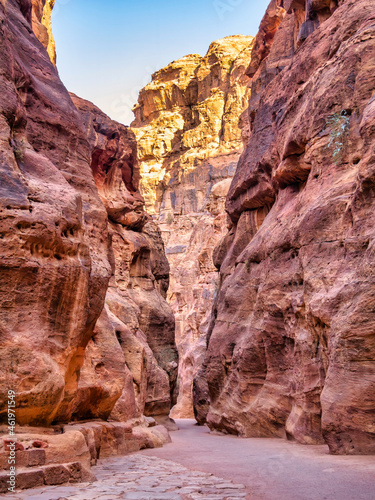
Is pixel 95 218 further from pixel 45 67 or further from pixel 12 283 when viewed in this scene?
pixel 12 283

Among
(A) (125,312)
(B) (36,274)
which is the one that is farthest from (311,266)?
(A) (125,312)

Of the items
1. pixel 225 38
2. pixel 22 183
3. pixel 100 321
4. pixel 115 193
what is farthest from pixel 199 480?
pixel 225 38

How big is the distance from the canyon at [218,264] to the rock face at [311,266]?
58mm

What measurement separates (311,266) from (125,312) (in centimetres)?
993

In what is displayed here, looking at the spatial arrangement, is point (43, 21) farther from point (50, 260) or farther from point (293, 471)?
point (293, 471)

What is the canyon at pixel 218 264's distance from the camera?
23.3 ft

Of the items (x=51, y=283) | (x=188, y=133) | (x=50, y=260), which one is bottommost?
(x=51, y=283)

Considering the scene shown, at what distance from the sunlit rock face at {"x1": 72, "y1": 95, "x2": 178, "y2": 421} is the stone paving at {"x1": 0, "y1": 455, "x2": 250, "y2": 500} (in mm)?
2900

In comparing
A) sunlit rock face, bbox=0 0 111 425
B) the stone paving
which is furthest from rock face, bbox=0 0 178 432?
the stone paving

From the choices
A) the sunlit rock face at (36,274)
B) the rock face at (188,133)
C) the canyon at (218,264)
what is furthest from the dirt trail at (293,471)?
the rock face at (188,133)

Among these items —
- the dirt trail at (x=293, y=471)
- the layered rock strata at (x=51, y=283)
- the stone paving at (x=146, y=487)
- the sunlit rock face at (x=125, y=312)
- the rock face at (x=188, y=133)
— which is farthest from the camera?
the rock face at (x=188, y=133)

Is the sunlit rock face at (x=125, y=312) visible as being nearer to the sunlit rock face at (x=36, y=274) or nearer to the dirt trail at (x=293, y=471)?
the sunlit rock face at (x=36, y=274)

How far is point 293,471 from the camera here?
7.27 m

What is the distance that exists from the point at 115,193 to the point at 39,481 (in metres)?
17.4
